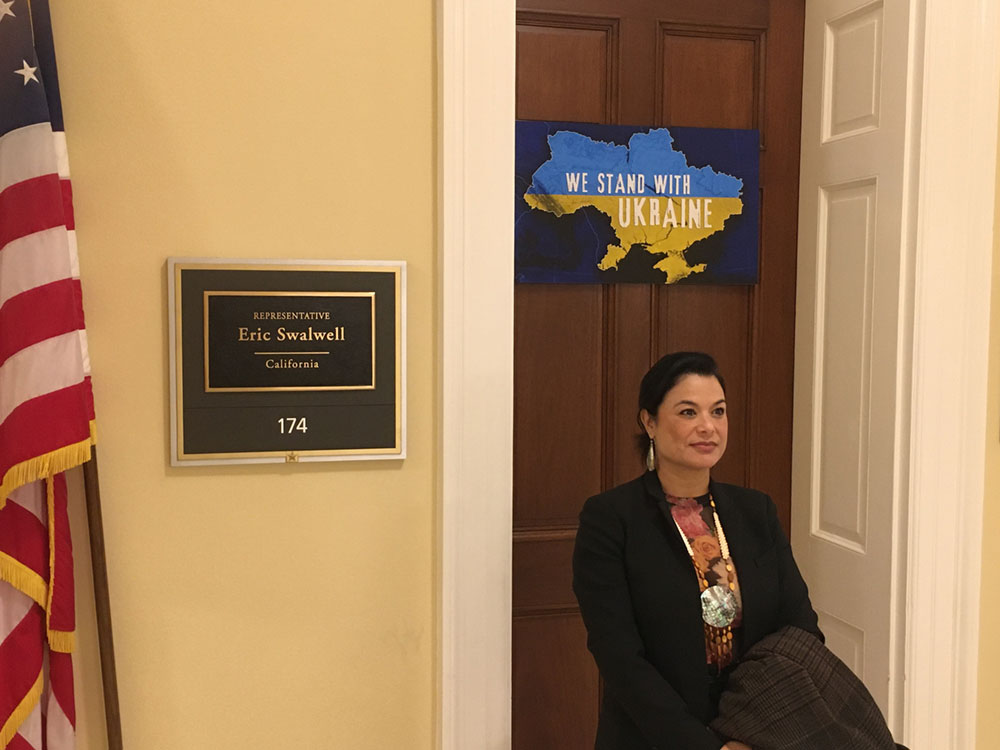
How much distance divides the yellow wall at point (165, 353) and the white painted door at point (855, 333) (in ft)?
3.81

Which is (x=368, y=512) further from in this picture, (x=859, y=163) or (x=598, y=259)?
(x=859, y=163)

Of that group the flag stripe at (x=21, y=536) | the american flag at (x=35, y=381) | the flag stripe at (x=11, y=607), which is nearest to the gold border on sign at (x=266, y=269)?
the american flag at (x=35, y=381)

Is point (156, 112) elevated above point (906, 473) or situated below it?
above

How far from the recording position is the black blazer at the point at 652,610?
193 centimetres

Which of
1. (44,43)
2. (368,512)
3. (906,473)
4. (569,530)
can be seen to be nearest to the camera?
(44,43)

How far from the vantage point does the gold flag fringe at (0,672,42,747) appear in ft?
6.65

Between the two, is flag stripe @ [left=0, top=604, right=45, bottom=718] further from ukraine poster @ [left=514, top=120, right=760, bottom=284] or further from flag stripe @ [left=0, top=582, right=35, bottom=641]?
ukraine poster @ [left=514, top=120, right=760, bottom=284]

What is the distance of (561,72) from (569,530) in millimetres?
1214

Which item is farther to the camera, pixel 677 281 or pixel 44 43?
pixel 677 281

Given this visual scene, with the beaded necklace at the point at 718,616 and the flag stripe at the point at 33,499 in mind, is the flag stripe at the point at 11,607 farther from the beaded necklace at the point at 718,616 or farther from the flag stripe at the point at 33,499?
the beaded necklace at the point at 718,616

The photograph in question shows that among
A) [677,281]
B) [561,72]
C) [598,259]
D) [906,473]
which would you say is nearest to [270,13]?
[561,72]

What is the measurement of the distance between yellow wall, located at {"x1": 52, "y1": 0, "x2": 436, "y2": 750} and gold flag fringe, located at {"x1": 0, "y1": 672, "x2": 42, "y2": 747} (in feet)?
→ 0.39

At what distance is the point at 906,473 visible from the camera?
2.53m

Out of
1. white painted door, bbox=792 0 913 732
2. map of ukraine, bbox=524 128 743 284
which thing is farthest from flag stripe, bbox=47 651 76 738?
white painted door, bbox=792 0 913 732
